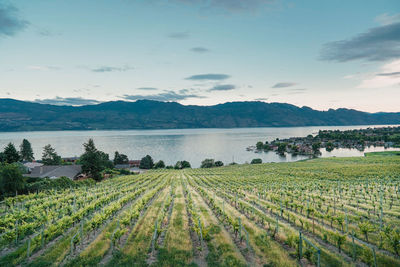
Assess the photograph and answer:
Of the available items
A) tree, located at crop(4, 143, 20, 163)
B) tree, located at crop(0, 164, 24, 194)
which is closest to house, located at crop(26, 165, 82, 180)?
tree, located at crop(4, 143, 20, 163)

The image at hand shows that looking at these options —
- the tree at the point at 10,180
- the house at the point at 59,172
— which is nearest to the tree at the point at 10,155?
the house at the point at 59,172

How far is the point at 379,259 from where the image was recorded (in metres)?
11.0

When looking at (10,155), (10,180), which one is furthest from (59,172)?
(10,155)

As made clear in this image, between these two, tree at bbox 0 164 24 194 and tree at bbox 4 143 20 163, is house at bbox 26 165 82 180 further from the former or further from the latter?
tree at bbox 0 164 24 194

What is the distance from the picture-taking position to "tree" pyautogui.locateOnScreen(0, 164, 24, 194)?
35.2 m

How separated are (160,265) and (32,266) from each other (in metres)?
6.26

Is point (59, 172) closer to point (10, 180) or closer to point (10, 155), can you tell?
point (10, 180)

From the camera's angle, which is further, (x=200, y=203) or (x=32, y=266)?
(x=200, y=203)

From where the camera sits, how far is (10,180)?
35.6 metres

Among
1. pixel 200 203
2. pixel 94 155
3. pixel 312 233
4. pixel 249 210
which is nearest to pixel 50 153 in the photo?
pixel 94 155

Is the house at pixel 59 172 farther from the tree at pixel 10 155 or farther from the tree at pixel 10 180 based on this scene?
the tree at pixel 10 180

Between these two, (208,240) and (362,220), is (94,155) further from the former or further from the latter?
(362,220)

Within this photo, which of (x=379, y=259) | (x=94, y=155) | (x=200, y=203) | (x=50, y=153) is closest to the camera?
(x=379, y=259)

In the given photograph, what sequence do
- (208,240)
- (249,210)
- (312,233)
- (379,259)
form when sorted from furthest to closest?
(249,210), (312,233), (208,240), (379,259)
